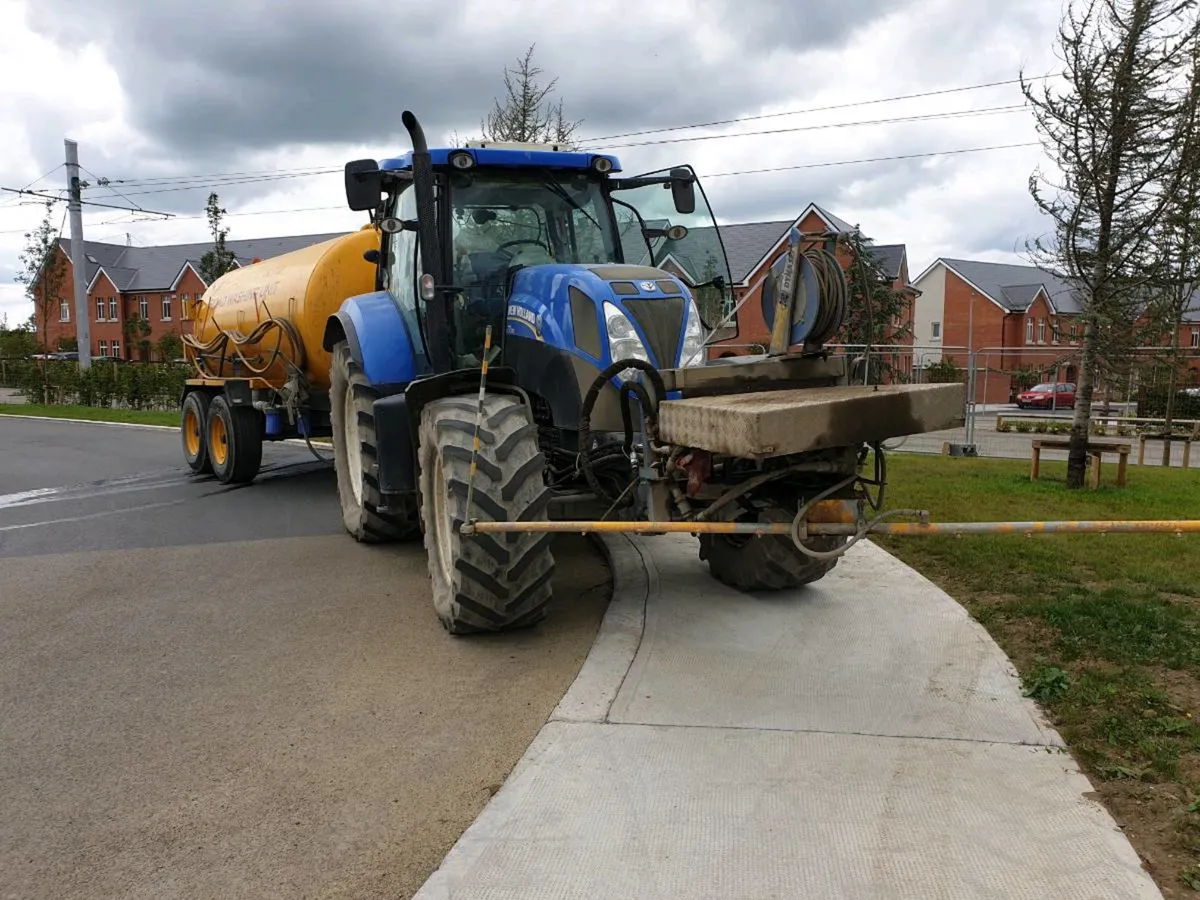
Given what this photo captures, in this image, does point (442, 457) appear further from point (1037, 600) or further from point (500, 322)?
point (1037, 600)

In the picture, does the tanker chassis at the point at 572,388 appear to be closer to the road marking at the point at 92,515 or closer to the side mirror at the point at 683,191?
the side mirror at the point at 683,191

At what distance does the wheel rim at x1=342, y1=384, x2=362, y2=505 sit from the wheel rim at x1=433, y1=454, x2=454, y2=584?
1.78 meters

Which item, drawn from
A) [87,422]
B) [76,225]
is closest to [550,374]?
[87,422]

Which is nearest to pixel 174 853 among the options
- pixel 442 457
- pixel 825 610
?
pixel 442 457

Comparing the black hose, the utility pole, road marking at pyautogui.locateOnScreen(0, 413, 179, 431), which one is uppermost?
→ the utility pole

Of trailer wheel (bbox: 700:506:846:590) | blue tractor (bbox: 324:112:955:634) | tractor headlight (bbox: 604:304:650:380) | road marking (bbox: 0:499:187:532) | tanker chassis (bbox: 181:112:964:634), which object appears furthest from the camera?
road marking (bbox: 0:499:187:532)

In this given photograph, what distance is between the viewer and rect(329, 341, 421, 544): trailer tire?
22.9 feet

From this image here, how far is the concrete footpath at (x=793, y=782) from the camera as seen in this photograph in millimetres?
2930

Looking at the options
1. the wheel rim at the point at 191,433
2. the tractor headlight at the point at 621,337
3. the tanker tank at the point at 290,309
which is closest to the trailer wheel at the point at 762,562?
the tractor headlight at the point at 621,337

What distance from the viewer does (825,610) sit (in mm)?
5664

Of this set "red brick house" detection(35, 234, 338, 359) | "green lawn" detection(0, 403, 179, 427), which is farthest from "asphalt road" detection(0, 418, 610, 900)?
A: "red brick house" detection(35, 234, 338, 359)

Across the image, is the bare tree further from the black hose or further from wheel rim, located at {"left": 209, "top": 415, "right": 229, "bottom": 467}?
wheel rim, located at {"left": 209, "top": 415, "right": 229, "bottom": 467}

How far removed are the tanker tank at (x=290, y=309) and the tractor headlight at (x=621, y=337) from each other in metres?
4.05

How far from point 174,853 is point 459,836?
3.01 ft
